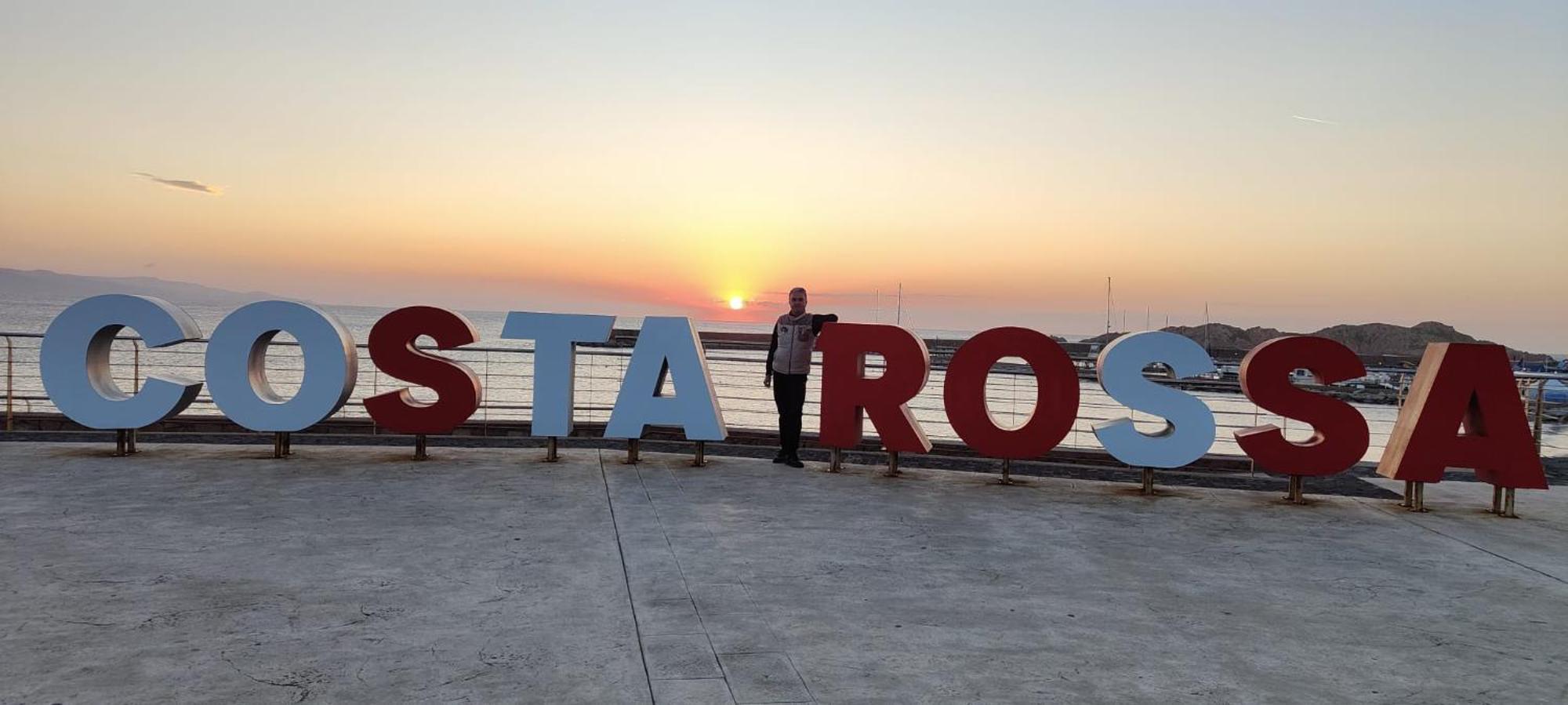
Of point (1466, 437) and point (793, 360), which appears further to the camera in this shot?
point (793, 360)

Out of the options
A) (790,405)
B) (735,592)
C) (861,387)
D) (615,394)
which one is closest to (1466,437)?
(861,387)

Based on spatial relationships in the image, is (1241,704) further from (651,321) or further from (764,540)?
(651,321)

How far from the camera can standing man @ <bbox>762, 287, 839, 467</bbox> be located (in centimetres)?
1035

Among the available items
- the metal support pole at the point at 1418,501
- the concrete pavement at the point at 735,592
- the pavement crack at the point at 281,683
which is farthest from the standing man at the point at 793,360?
the pavement crack at the point at 281,683

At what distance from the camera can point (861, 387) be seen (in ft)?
32.4

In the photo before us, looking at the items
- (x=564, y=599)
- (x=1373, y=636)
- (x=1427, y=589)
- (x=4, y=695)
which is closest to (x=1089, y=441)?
(x=1427, y=589)

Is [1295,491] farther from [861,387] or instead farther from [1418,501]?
[861,387]

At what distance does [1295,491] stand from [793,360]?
4.84 m

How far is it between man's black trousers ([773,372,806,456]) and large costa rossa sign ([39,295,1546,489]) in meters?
0.45

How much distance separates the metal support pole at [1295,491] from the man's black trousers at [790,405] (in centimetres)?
462

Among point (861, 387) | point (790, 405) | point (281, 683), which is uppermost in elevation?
point (861, 387)

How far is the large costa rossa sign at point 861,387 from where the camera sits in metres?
8.88

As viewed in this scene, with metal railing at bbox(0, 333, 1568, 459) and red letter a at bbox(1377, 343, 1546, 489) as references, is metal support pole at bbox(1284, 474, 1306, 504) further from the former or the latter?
metal railing at bbox(0, 333, 1568, 459)

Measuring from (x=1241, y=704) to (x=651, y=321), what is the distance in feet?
22.5
